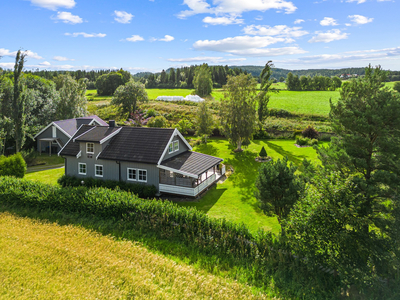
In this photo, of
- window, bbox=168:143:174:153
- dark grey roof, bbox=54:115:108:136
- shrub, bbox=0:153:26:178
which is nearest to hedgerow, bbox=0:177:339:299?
shrub, bbox=0:153:26:178

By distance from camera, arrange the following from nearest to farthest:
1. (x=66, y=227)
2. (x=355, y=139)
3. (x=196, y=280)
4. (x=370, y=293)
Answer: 1. (x=370, y=293)
2. (x=196, y=280)
3. (x=355, y=139)
4. (x=66, y=227)

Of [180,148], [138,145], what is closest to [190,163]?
[180,148]

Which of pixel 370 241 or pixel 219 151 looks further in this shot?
→ pixel 219 151

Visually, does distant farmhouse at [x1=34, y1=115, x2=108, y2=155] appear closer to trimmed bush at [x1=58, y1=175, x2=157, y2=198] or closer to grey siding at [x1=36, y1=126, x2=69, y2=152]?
grey siding at [x1=36, y1=126, x2=69, y2=152]

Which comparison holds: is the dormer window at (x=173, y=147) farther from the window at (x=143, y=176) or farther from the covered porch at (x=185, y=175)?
the window at (x=143, y=176)

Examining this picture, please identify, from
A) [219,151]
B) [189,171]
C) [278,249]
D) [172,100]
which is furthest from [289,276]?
[172,100]

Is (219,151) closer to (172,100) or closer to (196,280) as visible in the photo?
(196,280)
